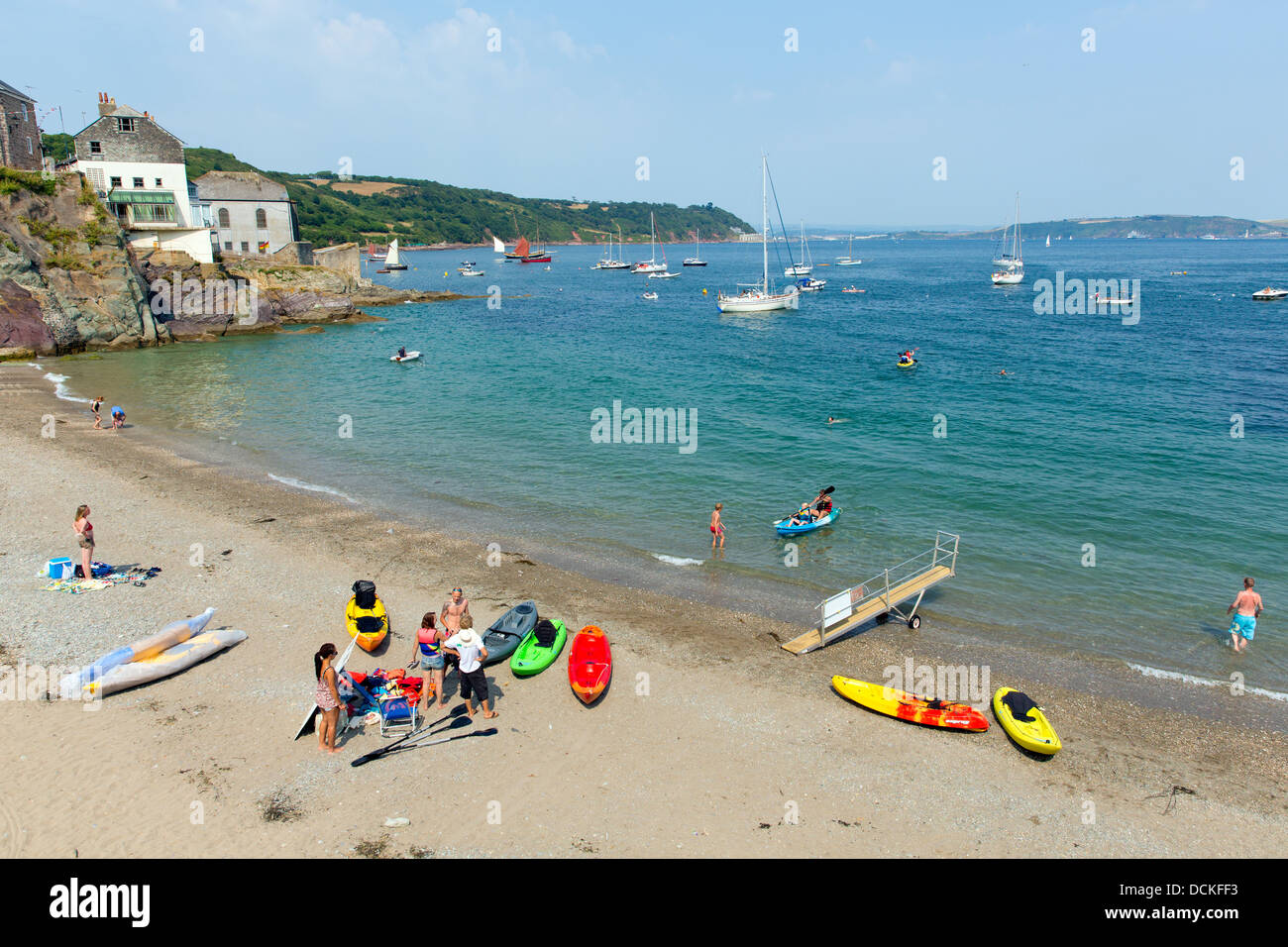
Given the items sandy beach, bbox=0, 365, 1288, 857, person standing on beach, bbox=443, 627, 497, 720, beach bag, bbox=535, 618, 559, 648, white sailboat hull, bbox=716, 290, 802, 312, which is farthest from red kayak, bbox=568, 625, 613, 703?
white sailboat hull, bbox=716, 290, 802, 312

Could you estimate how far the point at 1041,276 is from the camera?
118625 millimetres

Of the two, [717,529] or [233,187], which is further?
[233,187]

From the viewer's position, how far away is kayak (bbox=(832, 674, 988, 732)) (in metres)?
13.1

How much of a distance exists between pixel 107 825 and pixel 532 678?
6.80 m

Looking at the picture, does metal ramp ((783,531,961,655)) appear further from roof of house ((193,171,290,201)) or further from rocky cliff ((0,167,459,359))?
roof of house ((193,171,290,201))

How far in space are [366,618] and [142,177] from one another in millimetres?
63134

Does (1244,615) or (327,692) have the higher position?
(327,692)

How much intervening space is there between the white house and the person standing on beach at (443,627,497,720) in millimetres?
61260

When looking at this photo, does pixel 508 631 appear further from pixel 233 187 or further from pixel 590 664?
pixel 233 187

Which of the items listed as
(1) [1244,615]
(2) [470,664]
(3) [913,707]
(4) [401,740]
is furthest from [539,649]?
(1) [1244,615]

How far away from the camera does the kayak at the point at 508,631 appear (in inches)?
589

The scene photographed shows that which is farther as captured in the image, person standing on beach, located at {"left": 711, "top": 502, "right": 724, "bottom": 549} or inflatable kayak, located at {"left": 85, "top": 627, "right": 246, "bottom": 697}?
person standing on beach, located at {"left": 711, "top": 502, "right": 724, "bottom": 549}

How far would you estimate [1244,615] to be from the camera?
52.0 ft
